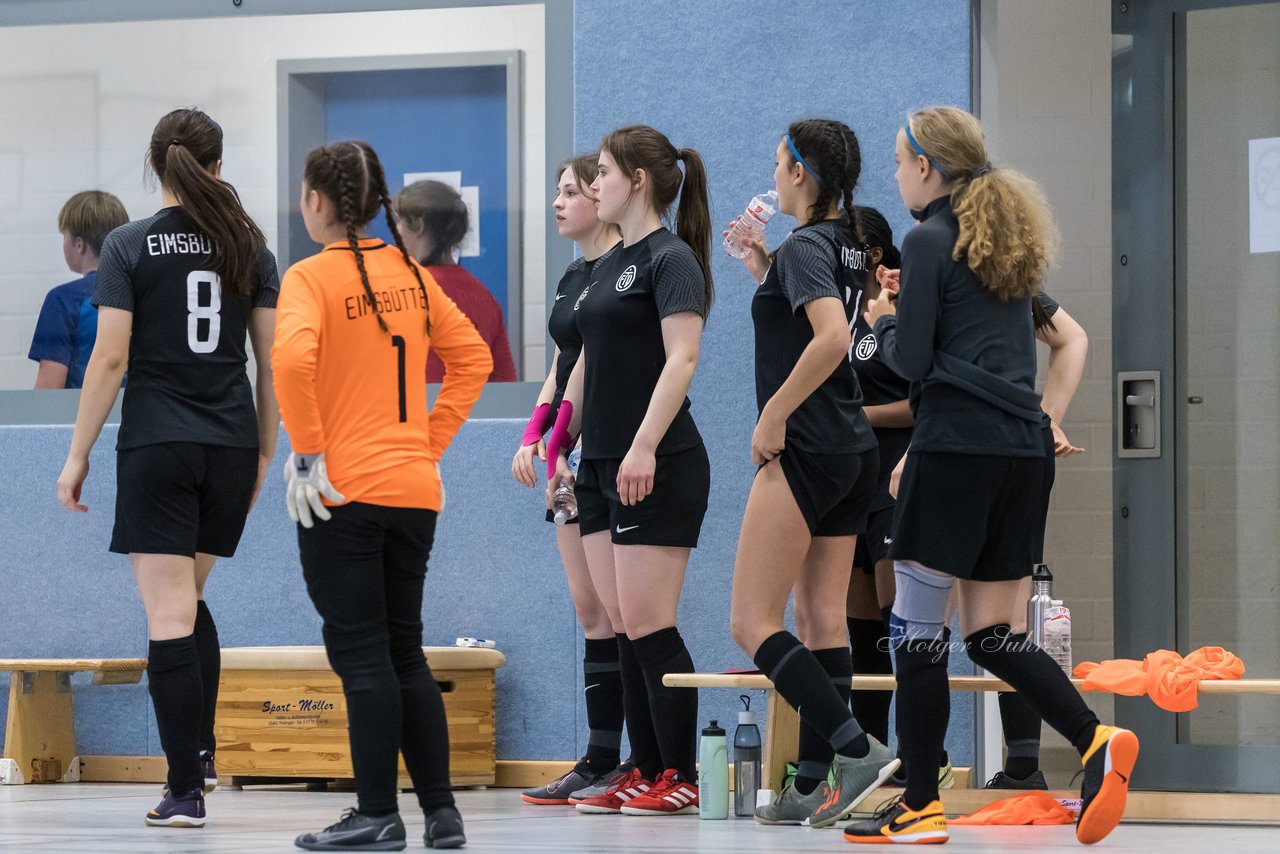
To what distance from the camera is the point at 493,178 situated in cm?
554

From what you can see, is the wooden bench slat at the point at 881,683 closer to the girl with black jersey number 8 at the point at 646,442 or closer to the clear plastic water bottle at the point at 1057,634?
the girl with black jersey number 8 at the point at 646,442

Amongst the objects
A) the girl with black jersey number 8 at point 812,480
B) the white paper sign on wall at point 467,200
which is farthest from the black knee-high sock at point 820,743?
the white paper sign on wall at point 467,200

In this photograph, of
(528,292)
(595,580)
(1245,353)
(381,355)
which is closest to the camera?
(381,355)

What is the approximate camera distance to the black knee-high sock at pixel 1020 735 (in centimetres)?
442

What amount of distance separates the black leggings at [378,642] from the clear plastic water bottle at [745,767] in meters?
1.15

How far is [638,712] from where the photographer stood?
4125 millimetres

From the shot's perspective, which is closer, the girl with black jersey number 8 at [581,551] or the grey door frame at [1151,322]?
the girl with black jersey number 8 at [581,551]

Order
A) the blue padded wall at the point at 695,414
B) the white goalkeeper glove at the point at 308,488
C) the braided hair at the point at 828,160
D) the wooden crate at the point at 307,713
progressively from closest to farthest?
the white goalkeeper glove at the point at 308,488 < the braided hair at the point at 828,160 < the wooden crate at the point at 307,713 < the blue padded wall at the point at 695,414

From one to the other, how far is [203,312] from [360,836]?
136 centimetres

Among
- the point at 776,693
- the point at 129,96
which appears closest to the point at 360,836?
the point at 776,693

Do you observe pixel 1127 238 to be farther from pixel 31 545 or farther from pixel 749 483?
pixel 31 545

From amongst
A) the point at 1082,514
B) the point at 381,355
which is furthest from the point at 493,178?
the point at 381,355

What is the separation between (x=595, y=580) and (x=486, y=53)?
2.18m

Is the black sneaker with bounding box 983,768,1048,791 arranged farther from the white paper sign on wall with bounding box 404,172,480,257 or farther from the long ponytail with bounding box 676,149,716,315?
the white paper sign on wall with bounding box 404,172,480,257
